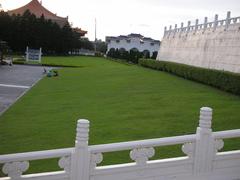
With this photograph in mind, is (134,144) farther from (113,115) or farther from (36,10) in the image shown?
(36,10)

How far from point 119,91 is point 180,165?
1086 centimetres

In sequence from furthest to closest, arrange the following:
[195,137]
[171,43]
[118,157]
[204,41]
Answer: [171,43]
[204,41]
[118,157]
[195,137]

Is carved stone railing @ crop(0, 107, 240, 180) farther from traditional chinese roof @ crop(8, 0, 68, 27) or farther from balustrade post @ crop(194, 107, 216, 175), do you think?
traditional chinese roof @ crop(8, 0, 68, 27)

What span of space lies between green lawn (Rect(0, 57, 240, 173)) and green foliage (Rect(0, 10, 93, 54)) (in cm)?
3555

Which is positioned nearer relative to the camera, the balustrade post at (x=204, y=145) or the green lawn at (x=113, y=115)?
the balustrade post at (x=204, y=145)

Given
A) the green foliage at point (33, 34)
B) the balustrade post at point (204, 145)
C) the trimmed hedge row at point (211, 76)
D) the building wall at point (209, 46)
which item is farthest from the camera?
the green foliage at point (33, 34)

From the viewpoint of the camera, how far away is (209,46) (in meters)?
23.7

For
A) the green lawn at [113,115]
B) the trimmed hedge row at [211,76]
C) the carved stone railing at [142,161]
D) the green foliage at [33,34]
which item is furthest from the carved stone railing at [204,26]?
the green foliage at [33,34]

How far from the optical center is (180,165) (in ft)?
18.5

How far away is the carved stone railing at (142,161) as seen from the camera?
201 inches

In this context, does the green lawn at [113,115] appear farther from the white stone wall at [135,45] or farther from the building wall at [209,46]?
the white stone wall at [135,45]

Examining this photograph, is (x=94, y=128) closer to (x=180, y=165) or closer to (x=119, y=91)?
(x=180, y=165)

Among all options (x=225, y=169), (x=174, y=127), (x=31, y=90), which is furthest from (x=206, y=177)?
(x=31, y=90)

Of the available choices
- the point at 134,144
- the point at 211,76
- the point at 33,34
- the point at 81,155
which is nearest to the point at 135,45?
the point at 33,34
